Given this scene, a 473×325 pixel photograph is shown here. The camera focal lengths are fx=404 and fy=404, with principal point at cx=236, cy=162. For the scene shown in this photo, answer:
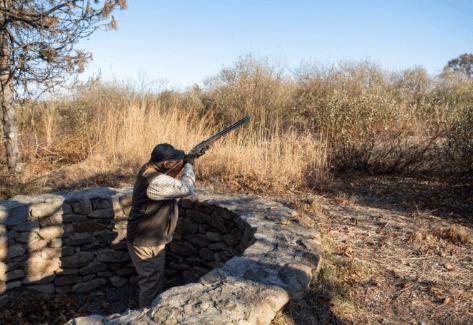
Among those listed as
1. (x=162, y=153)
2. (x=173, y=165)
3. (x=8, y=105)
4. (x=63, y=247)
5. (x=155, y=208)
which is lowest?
(x=63, y=247)

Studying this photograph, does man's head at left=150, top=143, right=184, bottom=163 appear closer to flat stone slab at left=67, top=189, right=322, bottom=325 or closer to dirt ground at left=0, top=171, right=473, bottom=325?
flat stone slab at left=67, top=189, right=322, bottom=325

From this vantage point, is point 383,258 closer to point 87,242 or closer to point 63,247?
point 87,242

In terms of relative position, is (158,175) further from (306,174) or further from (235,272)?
(306,174)

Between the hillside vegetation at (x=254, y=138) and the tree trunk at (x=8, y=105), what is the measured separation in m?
0.40

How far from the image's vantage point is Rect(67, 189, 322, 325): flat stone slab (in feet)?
8.79

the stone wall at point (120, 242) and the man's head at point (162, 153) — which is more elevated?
the man's head at point (162, 153)

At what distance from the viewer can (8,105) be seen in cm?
711

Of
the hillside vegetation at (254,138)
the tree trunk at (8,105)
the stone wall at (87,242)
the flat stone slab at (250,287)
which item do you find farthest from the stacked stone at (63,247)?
the tree trunk at (8,105)

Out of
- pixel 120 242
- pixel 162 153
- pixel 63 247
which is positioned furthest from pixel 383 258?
pixel 63 247

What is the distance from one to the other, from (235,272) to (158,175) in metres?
1.28

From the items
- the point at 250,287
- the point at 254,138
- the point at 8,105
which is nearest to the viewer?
the point at 250,287

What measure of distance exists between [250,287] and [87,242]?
3264 millimetres

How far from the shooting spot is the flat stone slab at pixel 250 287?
8.79ft

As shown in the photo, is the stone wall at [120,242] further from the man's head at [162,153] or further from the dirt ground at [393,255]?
the man's head at [162,153]
